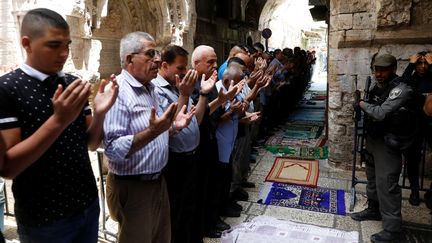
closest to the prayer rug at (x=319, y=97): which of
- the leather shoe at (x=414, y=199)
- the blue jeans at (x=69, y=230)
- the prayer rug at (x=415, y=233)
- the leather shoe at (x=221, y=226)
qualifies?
the leather shoe at (x=414, y=199)

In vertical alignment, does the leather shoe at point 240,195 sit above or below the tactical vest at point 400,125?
below

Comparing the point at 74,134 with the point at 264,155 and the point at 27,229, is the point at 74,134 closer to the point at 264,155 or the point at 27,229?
the point at 27,229

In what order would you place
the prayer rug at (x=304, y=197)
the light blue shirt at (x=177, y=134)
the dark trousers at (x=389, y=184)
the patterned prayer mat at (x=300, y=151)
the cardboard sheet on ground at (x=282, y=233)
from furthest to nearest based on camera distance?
the patterned prayer mat at (x=300, y=151) < the prayer rug at (x=304, y=197) < the cardboard sheet on ground at (x=282, y=233) < the dark trousers at (x=389, y=184) < the light blue shirt at (x=177, y=134)

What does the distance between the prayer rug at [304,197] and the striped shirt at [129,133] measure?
2477 millimetres

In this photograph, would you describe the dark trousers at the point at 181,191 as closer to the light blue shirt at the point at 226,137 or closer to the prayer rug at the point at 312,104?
the light blue shirt at the point at 226,137

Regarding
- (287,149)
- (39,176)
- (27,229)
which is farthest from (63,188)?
(287,149)

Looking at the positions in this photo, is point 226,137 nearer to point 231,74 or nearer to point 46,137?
point 231,74

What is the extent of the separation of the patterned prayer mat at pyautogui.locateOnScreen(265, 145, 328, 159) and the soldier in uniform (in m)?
2.69

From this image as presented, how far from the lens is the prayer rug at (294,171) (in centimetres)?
484

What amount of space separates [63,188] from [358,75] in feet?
15.1

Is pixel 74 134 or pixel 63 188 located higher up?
pixel 74 134

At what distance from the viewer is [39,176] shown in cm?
143

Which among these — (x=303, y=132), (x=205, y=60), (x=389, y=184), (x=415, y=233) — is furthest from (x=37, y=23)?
(x=303, y=132)

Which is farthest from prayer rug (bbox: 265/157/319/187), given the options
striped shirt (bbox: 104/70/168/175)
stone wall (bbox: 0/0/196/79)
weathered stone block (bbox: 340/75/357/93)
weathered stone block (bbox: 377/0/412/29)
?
striped shirt (bbox: 104/70/168/175)
